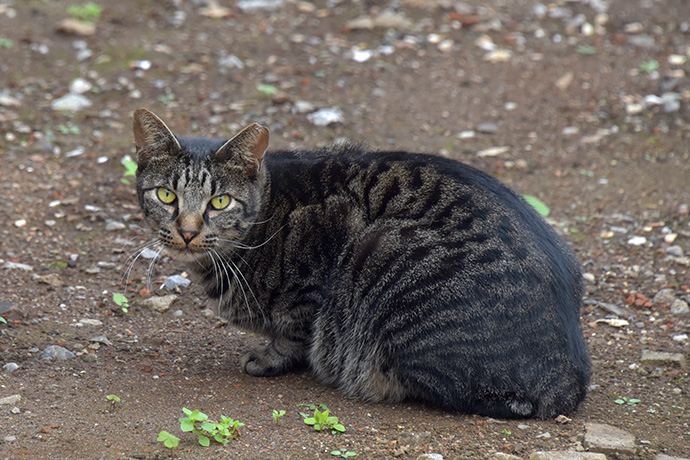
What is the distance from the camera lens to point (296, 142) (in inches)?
243

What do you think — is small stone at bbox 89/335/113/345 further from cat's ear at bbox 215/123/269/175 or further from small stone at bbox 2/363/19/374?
cat's ear at bbox 215/123/269/175

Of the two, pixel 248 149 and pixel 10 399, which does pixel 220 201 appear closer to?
pixel 248 149

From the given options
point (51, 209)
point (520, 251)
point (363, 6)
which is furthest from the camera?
point (363, 6)

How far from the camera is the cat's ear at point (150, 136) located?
362 centimetres

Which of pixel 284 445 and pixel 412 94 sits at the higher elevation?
pixel 412 94

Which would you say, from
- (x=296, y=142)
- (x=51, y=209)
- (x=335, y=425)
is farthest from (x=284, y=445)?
(x=296, y=142)

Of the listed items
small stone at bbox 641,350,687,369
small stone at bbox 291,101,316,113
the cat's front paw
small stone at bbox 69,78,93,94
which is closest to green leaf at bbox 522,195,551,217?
small stone at bbox 641,350,687,369

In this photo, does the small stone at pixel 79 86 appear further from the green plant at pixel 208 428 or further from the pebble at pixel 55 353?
the green plant at pixel 208 428

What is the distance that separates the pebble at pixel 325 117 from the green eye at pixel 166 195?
295 centimetres

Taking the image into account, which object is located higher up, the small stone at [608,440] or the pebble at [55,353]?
the small stone at [608,440]

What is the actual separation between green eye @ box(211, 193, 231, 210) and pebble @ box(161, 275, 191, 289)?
1.16m

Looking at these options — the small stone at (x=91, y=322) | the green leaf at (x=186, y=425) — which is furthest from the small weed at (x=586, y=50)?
the green leaf at (x=186, y=425)

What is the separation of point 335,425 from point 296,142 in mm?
3393

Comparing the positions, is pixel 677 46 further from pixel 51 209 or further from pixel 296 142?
pixel 51 209
